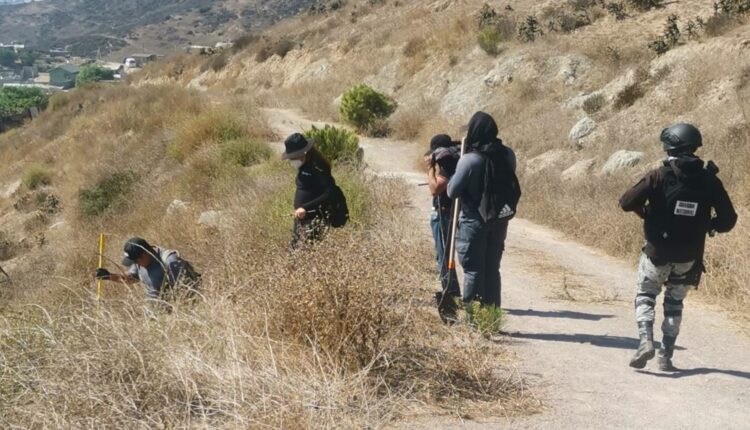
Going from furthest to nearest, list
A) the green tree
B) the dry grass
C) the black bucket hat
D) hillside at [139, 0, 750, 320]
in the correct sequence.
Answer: the green tree, hillside at [139, 0, 750, 320], the black bucket hat, the dry grass

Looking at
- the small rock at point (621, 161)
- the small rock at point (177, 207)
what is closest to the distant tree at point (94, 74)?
the small rock at point (177, 207)

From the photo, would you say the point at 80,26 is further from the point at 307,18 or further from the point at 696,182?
the point at 696,182

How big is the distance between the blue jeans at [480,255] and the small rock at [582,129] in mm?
9463

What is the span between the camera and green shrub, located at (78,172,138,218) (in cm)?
1698

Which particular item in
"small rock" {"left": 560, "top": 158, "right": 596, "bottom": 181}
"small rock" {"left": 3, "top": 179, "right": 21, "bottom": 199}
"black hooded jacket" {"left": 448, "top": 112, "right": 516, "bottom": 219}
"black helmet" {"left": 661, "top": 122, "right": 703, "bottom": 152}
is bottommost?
"small rock" {"left": 3, "top": 179, "right": 21, "bottom": 199}

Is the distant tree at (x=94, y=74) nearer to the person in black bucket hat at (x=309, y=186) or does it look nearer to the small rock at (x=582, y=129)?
the small rock at (x=582, y=129)

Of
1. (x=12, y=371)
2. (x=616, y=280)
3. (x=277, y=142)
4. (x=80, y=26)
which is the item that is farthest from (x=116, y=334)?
(x=80, y=26)

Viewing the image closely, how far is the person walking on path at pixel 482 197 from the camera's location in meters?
5.30

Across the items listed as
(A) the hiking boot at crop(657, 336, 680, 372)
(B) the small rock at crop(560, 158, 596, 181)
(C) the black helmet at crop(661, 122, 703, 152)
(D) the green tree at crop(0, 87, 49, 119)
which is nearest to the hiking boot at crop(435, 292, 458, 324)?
(A) the hiking boot at crop(657, 336, 680, 372)

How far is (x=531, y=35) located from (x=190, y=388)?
20339 millimetres

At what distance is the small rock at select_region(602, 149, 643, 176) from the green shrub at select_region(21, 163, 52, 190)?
18.3 metres

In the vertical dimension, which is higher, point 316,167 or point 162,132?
point 316,167

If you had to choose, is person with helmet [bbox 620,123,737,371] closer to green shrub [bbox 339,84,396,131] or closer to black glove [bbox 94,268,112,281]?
black glove [bbox 94,268,112,281]

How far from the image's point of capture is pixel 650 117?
46.1 ft
